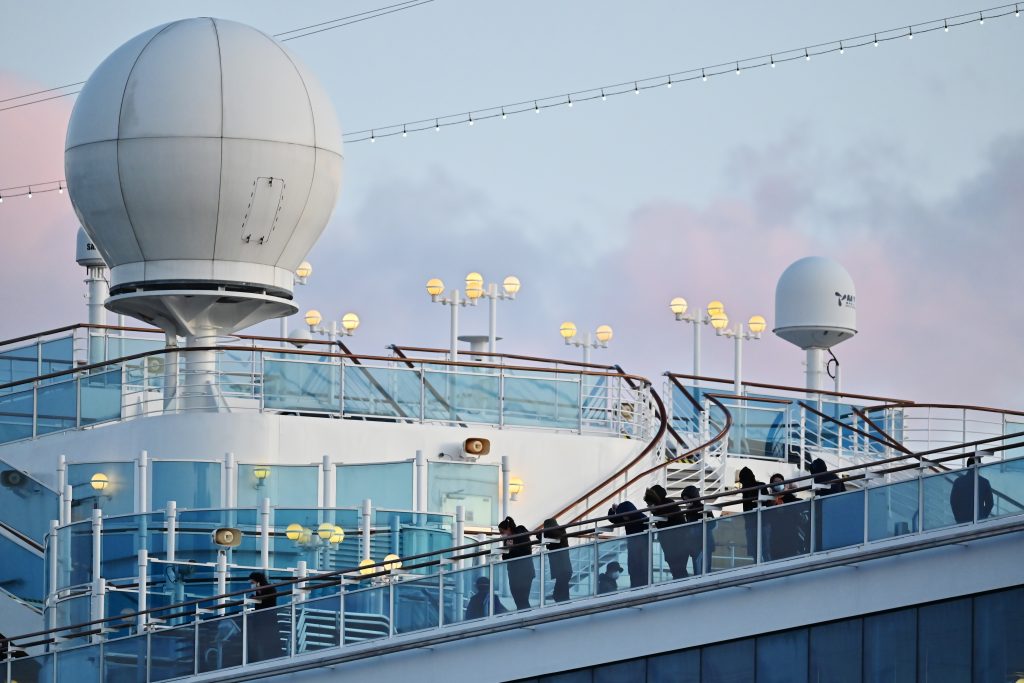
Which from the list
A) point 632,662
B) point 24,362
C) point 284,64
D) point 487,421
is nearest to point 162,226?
point 284,64

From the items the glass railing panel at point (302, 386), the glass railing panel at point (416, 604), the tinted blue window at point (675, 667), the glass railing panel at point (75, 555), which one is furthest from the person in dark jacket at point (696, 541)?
the glass railing panel at point (302, 386)

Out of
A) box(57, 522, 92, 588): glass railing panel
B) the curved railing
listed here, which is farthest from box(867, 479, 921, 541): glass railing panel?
box(57, 522, 92, 588): glass railing panel

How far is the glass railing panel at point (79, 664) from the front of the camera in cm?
2369

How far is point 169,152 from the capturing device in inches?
1175

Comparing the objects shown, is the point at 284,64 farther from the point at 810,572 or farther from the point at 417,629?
the point at 810,572

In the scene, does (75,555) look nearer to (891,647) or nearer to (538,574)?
(538,574)

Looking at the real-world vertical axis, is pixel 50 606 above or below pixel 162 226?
below

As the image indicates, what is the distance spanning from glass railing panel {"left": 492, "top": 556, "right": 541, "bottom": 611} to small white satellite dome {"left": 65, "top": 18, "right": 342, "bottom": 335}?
10.1 meters

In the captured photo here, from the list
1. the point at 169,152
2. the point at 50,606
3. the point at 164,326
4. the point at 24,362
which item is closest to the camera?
the point at 50,606

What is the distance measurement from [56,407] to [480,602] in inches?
503

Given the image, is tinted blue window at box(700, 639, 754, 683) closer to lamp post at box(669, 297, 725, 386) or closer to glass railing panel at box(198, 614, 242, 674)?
glass railing panel at box(198, 614, 242, 674)

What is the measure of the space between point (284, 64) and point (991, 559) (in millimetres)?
15387

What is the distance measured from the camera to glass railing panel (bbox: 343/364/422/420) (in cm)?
3098

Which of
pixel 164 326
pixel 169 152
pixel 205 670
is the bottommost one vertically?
pixel 205 670
